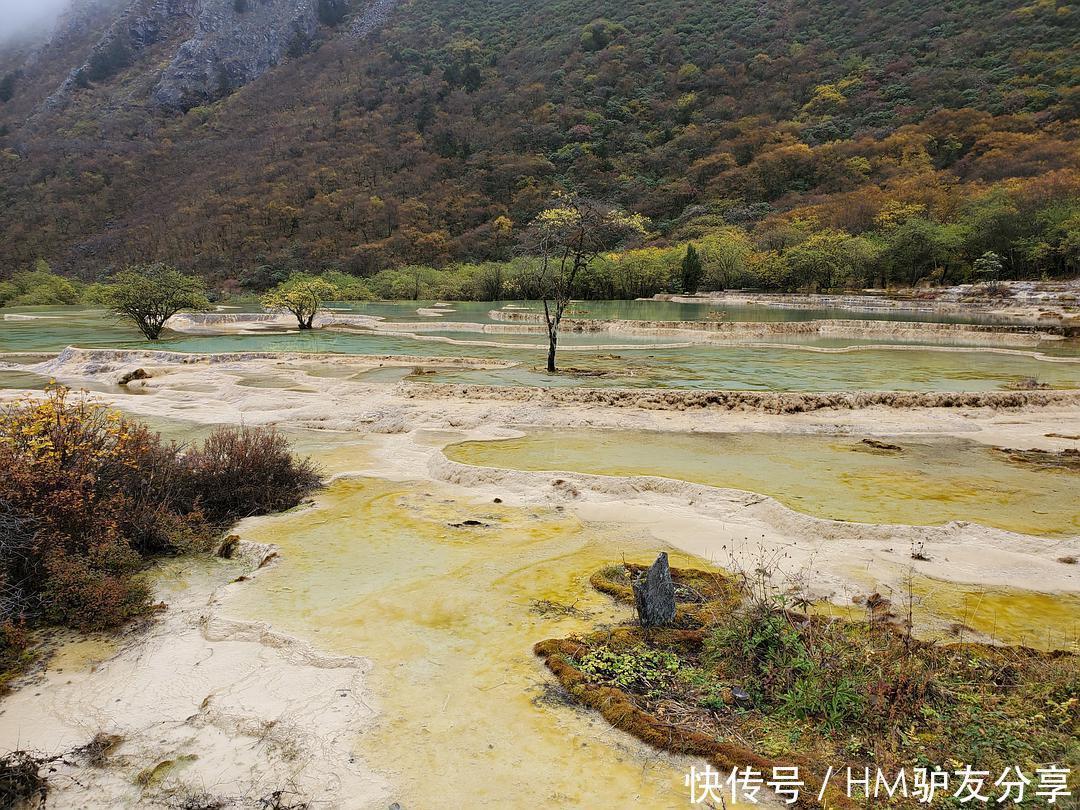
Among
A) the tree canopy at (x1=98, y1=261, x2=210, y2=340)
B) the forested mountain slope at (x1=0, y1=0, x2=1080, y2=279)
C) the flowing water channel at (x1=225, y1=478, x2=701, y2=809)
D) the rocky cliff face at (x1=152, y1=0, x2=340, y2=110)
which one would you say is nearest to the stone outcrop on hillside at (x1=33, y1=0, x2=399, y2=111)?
the rocky cliff face at (x1=152, y1=0, x2=340, y2=110)

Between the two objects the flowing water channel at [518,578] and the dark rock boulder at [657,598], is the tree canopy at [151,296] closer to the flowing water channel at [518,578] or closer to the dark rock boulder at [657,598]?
the flowing water channel at [518,578]

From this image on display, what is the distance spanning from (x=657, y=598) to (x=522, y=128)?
122182mm

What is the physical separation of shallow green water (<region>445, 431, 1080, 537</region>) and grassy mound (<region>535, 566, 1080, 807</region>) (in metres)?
3.65

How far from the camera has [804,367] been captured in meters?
20.5

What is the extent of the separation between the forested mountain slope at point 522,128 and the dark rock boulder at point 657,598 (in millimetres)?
52436

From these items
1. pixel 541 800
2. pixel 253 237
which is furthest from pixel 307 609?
pixel 253 237

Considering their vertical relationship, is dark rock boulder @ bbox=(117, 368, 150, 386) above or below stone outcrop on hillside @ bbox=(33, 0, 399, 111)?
below

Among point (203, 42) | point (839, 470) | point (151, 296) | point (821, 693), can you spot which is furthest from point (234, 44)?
point (821, 693)

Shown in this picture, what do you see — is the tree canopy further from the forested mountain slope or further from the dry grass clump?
the forested mountain slope

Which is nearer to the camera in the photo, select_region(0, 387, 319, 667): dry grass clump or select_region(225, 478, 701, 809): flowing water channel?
select_region(225, 478, 701, 809): flowing water channel

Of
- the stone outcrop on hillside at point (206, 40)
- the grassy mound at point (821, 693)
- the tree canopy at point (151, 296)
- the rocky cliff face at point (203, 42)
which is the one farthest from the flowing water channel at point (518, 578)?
the stone outcrop on hillside at point (206, 40)

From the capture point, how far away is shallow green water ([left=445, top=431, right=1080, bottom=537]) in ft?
26.0

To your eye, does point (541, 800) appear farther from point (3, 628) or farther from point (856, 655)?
point (3, 628)

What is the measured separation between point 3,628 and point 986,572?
8.90 m
